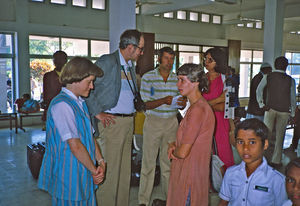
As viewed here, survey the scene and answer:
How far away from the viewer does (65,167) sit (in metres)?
1.94

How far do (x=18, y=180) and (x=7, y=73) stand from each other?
19.0 feet

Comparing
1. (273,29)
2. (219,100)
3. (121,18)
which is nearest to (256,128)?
(219,100)

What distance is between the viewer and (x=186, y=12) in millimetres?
13266

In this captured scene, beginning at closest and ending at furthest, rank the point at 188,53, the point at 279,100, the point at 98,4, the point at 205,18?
1. the point at 279,100
2. the point at 98,4
3. the point at 188,53
4. the point at 205,18

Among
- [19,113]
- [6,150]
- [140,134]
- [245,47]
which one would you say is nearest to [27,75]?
[19,113]

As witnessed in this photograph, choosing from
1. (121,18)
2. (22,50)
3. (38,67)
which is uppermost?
(121,18)

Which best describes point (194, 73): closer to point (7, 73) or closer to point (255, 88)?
point (255, 88)

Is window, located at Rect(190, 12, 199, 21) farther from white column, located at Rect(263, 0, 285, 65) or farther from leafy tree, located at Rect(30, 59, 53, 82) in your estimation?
leafy tree, located at Rect(30, 59, 53, 82)

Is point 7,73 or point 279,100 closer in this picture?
point 279,100

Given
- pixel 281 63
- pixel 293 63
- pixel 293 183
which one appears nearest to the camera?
pixel 293 183

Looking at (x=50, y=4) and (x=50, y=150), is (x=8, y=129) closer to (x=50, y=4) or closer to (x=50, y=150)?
(x=50, y=4)

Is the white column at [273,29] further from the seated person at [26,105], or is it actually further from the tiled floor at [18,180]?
the seated person at [26,105]

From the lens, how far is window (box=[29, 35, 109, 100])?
379 inches

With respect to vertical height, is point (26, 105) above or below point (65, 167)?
below
